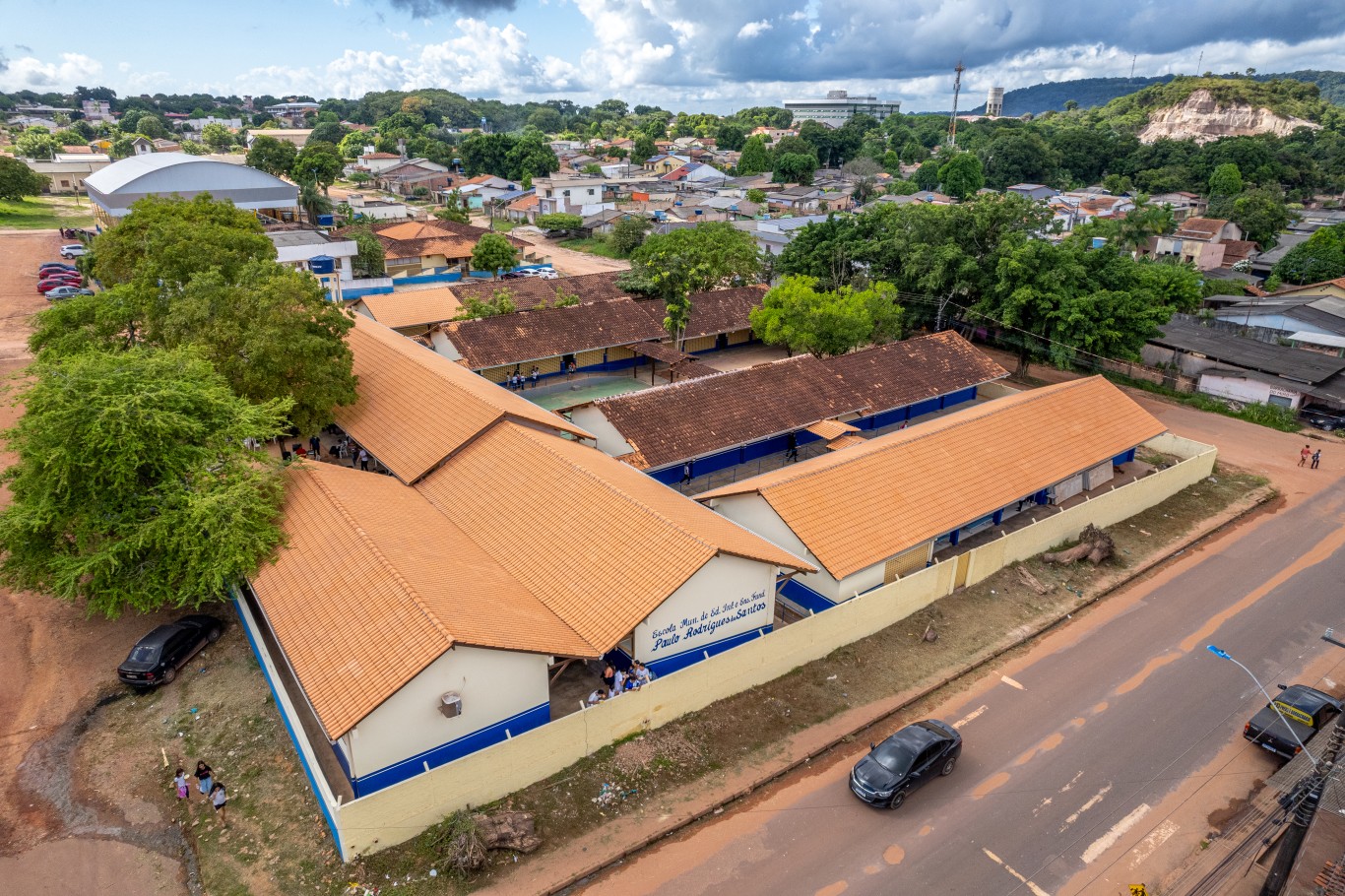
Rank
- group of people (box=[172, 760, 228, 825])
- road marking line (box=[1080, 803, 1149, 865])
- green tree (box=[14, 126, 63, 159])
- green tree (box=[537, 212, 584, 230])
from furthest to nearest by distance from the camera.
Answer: green tree (box=[14, 126, 63, 159]) → green tree (box=[537, 212, 584, 230]) → group of people (box=[172, 760, 228, 825]) → road marking line (box=[1080, 803, 1149, 865])

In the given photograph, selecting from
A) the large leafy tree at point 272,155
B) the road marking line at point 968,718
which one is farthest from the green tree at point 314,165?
the road marking line at point 968,718

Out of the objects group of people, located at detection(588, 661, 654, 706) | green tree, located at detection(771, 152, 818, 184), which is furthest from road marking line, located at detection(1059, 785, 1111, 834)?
green tree, located at detection(771, 152, 818, 184)

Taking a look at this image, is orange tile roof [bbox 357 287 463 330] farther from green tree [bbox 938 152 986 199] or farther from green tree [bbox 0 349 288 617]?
green tree [bbox 938 152 986 199]

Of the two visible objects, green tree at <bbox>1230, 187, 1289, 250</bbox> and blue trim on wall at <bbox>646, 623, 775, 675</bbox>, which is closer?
blue trim on wall at <bbox>646, 623, 775, 675</bbox>

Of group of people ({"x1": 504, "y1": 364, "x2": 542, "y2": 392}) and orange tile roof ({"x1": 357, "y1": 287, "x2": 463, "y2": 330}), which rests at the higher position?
orange tile roof ({"x1": 357, "y1": 287, "x2": 463, "y2": 330})

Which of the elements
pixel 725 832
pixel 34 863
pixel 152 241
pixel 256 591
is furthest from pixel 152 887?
pixel 152 241

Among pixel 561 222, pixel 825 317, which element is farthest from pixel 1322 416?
pixel 561 222
